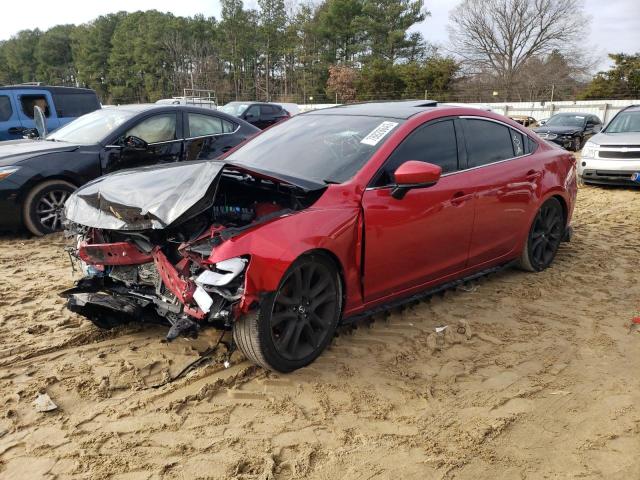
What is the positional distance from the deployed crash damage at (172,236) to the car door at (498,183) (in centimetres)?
162

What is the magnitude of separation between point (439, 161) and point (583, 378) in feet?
5.87

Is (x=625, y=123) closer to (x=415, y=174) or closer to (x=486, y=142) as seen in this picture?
(x=486, y=142)

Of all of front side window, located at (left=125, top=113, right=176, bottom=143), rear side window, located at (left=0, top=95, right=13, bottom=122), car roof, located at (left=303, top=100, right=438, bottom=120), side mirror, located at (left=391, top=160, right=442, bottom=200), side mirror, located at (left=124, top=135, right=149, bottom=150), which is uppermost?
rear side window, located at (left=0, top=95, right=13, bottom=122)

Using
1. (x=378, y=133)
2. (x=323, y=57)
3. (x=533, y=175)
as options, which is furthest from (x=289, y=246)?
(x=323, y=57)

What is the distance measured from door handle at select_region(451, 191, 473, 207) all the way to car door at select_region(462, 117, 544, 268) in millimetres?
164

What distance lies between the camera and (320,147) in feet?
12.6

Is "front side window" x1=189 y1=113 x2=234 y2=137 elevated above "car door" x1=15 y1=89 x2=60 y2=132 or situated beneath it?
situated beneath

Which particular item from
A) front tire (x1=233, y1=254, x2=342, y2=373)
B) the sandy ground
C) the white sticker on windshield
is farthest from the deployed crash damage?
the white sticker on windshield

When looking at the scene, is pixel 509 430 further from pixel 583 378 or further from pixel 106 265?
pixel 106 265

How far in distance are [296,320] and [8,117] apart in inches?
368

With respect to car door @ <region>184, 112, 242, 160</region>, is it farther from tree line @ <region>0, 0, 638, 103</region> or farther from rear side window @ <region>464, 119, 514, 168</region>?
tree line @ <region>0, 0, 638, 103</region>

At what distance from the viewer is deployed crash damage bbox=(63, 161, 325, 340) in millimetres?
2807

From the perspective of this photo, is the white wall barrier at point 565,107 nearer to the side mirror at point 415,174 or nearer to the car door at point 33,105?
the car door at point 33,105

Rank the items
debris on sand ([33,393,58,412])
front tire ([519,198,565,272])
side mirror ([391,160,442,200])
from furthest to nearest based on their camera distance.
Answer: front tire ([519,198,565,272]) → side mirror ([391,160,442,200]) → debris on sand ([33,393,58,412])
